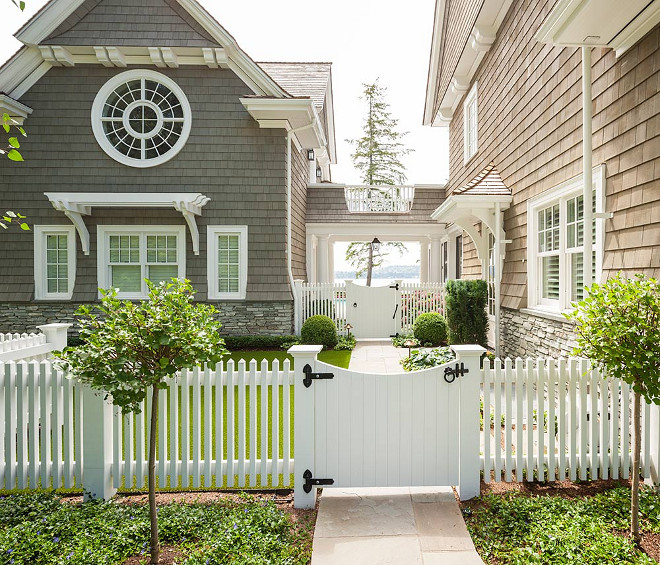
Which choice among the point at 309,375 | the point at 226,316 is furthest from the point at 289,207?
the point at 309,375

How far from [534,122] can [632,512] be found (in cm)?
567

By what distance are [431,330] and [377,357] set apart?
1.94 meters

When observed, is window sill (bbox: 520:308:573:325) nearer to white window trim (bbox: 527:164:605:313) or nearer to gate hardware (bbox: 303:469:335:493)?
white window trim (bbox: 527:164:605:313)

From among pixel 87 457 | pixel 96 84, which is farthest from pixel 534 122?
pixel 96 84

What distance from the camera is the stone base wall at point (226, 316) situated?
1021 centimetres

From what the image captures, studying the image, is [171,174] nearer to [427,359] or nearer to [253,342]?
[253,342]

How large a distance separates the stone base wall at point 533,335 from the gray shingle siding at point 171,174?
4.90m

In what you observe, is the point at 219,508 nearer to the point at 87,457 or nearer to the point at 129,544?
the point at 129,544

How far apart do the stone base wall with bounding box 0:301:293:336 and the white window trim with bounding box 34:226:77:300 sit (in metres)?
0.21

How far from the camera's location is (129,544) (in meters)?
2.78

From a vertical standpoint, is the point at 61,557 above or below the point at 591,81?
below

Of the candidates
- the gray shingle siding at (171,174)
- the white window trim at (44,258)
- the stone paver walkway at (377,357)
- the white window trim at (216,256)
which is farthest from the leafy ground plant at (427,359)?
the white window trim at (44,258)

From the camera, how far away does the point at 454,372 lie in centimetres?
337

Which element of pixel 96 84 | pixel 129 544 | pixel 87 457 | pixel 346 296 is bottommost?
pixel 129 544
